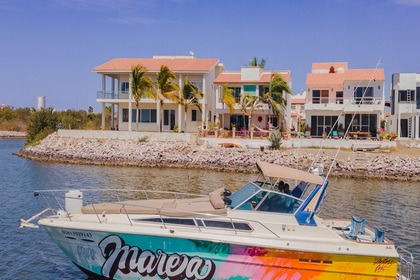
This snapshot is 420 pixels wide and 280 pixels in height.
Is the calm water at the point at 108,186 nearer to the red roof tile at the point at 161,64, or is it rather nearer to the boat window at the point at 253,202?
the boat window at the point at 253,202

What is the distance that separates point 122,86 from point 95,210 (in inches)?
1679

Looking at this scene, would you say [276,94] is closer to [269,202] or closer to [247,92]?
[247,92]

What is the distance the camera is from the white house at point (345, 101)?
45719 millimetres

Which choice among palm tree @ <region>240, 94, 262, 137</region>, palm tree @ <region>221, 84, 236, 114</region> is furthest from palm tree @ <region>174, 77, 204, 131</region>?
palm tree @ <region>240, 94, 262, 137</region>

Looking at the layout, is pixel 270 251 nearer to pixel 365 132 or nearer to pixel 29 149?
pixel 365 132

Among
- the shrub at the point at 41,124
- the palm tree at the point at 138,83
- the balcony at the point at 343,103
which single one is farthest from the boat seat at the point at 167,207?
the shrub at the point at 41,124

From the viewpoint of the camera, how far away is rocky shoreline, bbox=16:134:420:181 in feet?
118

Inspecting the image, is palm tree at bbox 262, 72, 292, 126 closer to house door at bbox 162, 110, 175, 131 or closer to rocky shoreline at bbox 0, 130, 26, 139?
house door at bbox 162, 110, 175, 131

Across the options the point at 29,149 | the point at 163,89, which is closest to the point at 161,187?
the point at 163,89

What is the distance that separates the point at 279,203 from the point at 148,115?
1650 inches

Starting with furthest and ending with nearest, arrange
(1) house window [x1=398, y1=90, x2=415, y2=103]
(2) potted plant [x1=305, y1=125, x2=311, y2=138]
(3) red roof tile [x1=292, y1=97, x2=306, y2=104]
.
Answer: (3) red roof tile [x1=292, y1=97, x2=306, y2=104], (1) house window [x1=398, y1=90, x2=415, y2=103], (2) potted plant [x1=305, y1=125, x2=311, y2=138]

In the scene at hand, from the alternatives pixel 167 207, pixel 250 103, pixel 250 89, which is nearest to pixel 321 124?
pixel 250 103

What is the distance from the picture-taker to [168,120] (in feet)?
172

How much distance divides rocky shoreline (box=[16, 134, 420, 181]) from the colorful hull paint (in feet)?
84.8
